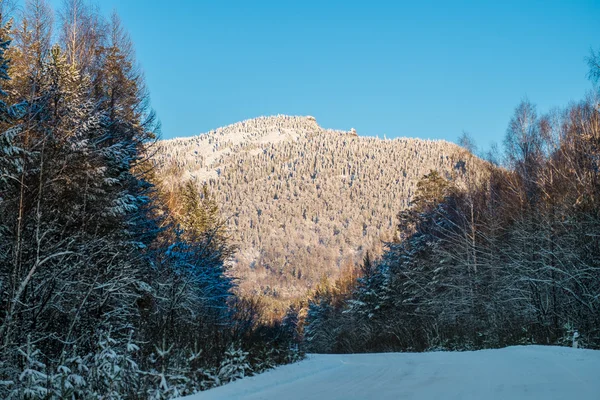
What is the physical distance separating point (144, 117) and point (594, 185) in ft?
53.4

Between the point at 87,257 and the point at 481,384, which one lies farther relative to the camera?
the point at 87,257

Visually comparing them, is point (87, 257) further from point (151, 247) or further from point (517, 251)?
point (517, 251)

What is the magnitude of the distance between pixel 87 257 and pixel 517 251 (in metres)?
17.7

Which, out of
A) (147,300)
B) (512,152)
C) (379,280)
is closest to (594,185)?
(512,152)

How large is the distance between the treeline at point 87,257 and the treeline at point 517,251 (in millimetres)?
9457

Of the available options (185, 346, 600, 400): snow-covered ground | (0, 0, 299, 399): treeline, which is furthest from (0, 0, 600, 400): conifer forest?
(185, 346, 600, 400): snow-covered ground

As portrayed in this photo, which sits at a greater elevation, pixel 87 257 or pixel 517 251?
pixel 517 251

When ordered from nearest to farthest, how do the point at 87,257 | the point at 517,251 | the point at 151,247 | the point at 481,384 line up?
the point at 481,384 → the point at 87,257 → the point at 151,247 → the point at 517,251

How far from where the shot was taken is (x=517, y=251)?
19.3 metres

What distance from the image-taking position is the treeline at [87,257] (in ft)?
21.9

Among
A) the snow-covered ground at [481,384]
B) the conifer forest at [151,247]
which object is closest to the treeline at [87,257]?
the conifer forest at [151,247]

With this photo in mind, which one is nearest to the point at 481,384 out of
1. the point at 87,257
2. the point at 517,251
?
the point at 87,257

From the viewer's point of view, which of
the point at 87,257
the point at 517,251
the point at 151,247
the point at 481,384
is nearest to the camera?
the point at 481,384

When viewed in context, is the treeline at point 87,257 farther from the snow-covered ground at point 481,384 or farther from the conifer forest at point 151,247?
the snow-covered ground at point 481,384
